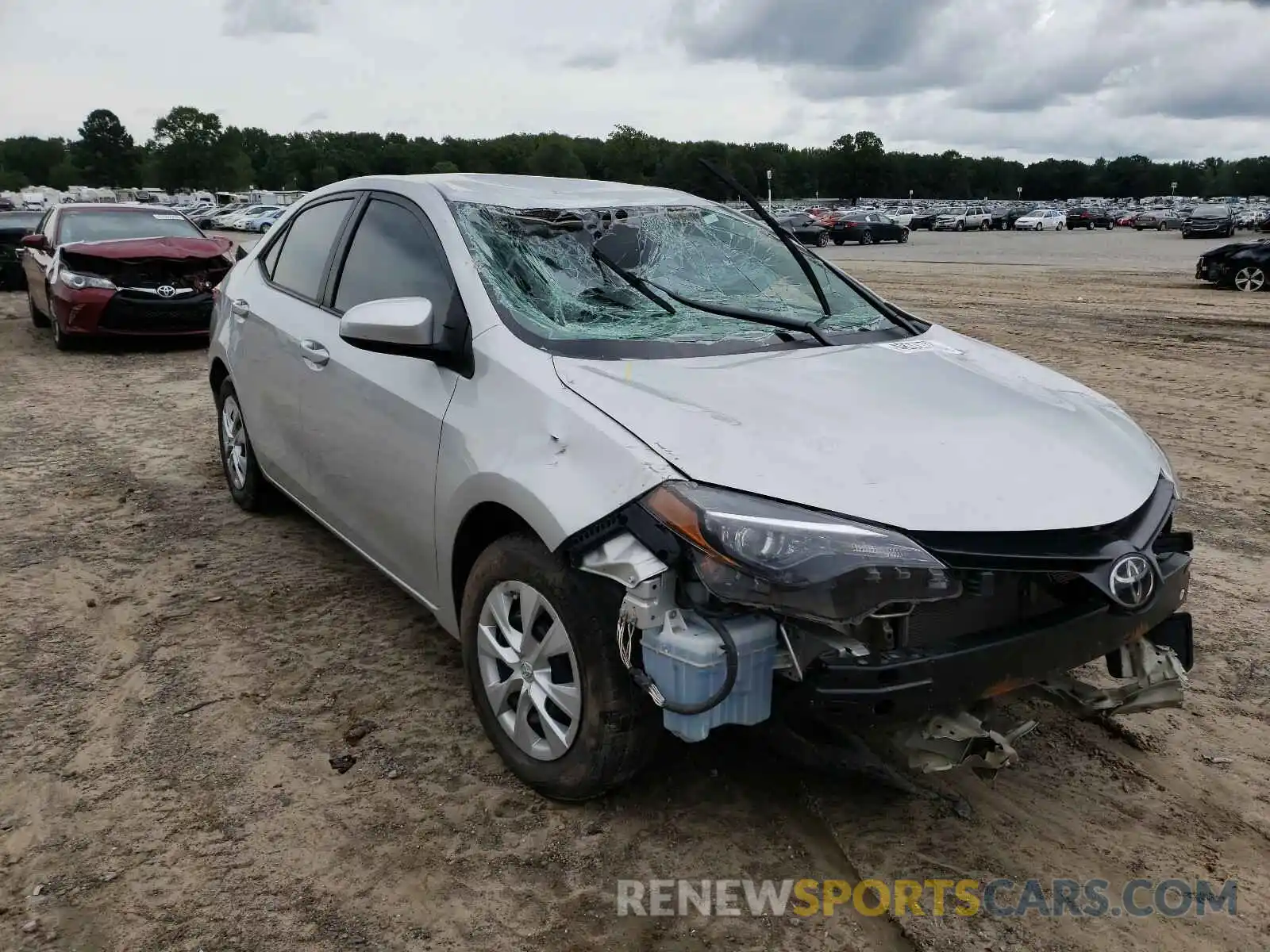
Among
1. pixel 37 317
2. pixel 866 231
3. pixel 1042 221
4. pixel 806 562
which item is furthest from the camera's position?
pixel 1042 221

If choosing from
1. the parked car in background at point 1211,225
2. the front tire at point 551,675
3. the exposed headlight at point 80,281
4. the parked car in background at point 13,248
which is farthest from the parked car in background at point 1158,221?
the front tire at point 551,675

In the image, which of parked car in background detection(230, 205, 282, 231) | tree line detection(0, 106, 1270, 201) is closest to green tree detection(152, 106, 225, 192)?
tree line detection(0, 106, 1270, 201)

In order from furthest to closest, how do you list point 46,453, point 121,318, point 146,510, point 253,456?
point 121,318 < point 46,453 < point 146,510 < point 253,456

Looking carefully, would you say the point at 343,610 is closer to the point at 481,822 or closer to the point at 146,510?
the point at 481,822

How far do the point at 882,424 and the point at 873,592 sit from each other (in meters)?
0.57

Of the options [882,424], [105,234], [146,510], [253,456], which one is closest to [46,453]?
[146,510]

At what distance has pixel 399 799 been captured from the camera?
2.93 m

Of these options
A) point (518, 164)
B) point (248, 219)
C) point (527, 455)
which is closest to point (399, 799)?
point (527, 455)

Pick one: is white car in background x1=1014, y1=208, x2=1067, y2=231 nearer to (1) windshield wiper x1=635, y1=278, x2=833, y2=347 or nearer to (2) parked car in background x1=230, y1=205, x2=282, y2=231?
(2) parked car in background x1=230, y1=205, x2=282, y2=231

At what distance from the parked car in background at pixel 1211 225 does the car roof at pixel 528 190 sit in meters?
46.5

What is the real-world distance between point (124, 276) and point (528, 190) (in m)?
8.44

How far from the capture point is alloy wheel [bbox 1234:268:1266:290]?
17375 mm

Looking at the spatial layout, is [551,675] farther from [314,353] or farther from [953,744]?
[314,353]

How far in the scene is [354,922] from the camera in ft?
8.02
